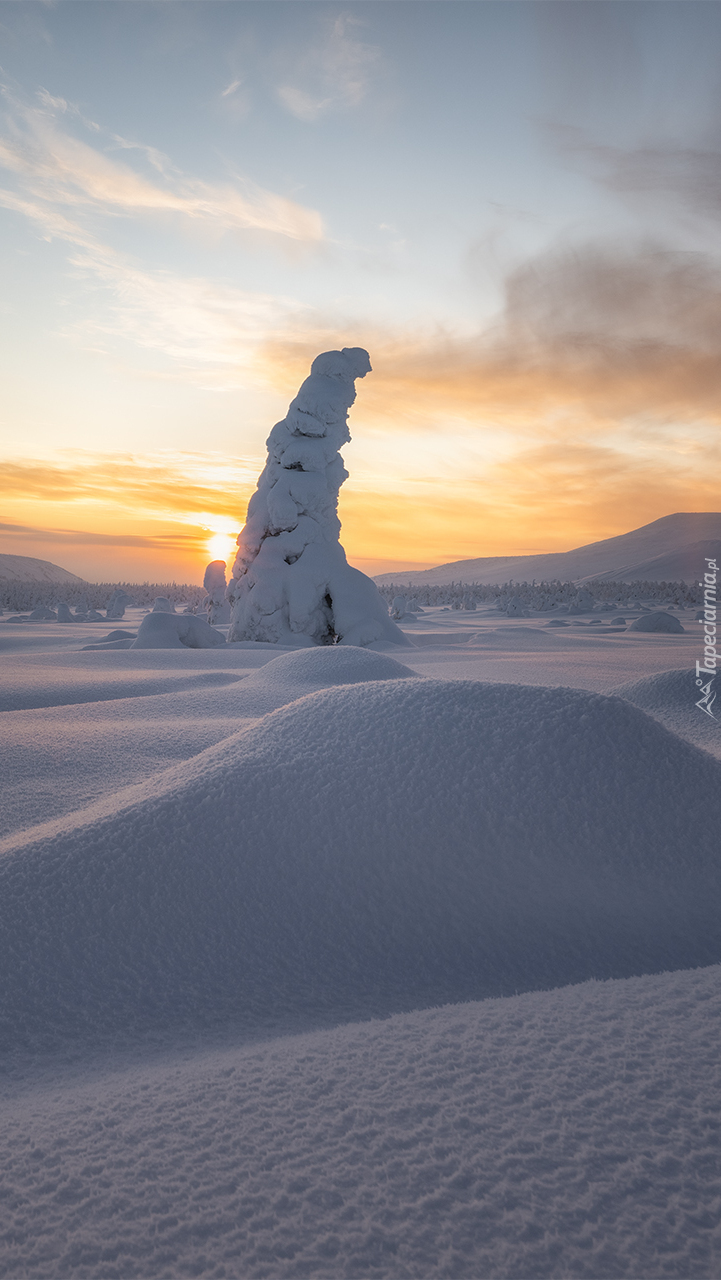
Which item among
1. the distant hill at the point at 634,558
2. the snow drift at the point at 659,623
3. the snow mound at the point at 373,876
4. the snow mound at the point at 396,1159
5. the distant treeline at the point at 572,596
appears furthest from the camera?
the distant hill at the point at 634,558

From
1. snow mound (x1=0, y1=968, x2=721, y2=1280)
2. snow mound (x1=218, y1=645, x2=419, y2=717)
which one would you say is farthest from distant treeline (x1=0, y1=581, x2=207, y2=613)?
snow mound (x1=0, y1=968, x2=721, y2=1280)

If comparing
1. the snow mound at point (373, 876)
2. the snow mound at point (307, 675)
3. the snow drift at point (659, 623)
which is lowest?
the snow mound at point (373, 876)

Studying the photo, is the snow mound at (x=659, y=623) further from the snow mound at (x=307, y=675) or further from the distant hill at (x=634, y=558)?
the distant hill at (x=634, y=558)

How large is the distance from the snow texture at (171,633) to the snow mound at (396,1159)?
793 cm

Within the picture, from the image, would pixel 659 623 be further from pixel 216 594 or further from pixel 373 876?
pixel 373 876

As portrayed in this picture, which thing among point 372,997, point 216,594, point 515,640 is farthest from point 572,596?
point 372,997

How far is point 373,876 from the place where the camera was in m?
1.86

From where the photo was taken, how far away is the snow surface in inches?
31.2

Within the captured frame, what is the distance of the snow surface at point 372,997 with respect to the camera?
792 mm

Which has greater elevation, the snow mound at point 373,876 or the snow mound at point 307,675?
the snow mound at point 307,675

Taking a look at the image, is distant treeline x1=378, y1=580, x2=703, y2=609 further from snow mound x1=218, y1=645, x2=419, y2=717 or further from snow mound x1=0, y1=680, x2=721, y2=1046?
snow mound x1=0, y1=680, x2=721, y2=1046

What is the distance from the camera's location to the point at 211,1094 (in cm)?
109

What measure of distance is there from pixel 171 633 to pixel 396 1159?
8.61 metres

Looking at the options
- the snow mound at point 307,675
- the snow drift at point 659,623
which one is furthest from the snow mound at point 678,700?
the snow drift at point 659,623
